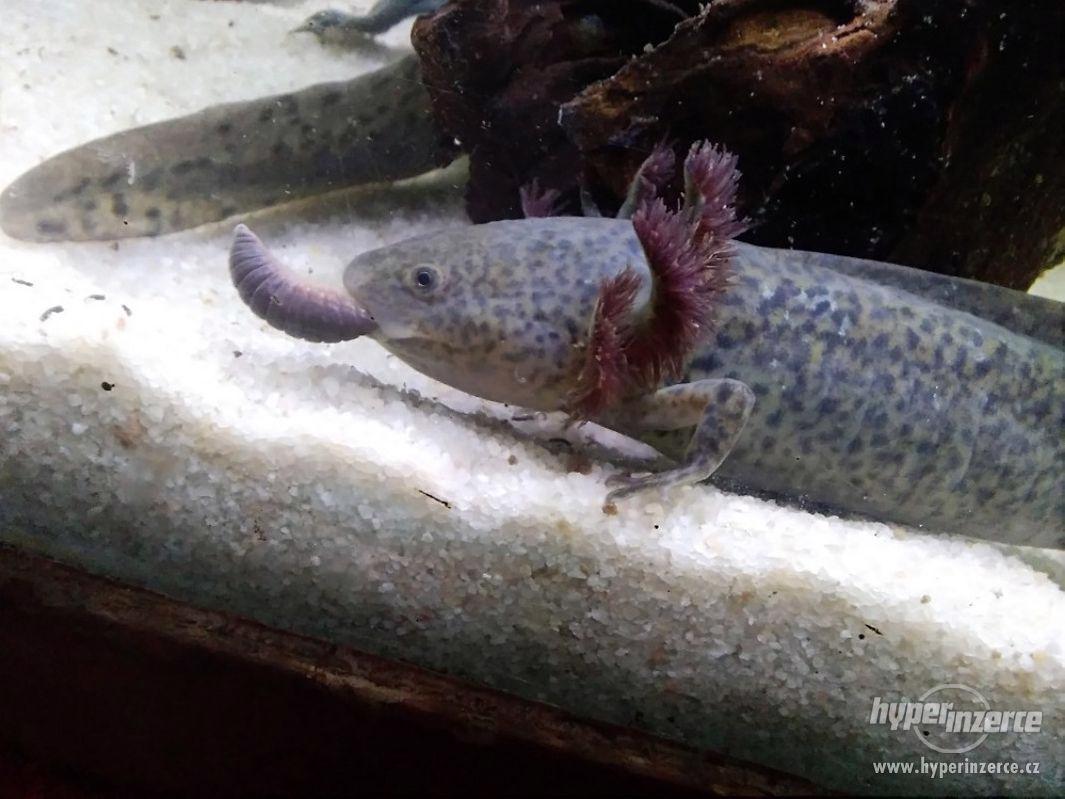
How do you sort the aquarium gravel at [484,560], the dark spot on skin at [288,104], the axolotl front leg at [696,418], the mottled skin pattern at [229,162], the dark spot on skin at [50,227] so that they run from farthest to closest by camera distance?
the dark spot on skin at [288,104], the mottled skin pattern at [229,162], the dark spot on skin at [50,227], the axolotl front leg at [696,418], the aquarium gravel at [484,560]

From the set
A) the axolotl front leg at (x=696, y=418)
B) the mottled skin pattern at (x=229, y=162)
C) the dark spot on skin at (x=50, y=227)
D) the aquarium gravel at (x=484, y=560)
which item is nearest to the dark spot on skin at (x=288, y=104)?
the mottled skin pattern at (x=229, y=162)

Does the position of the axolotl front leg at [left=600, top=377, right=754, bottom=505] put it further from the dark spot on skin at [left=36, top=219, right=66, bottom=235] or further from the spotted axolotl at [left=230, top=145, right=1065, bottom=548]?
the dark spot on skin at [left=36, top=219, right=66, bottom=235]

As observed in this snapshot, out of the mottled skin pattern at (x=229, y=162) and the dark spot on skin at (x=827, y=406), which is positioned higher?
the mottled skin pattern at (x=229, y=162)

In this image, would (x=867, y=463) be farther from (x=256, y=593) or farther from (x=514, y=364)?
(x=256, y=593)

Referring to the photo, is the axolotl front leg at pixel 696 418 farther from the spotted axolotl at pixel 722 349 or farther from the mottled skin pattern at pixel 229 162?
the mottled skin pattern at pixel 229 162

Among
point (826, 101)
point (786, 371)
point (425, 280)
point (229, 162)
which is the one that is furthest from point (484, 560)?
point (229, 162)

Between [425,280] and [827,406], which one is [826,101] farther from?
[425,280]

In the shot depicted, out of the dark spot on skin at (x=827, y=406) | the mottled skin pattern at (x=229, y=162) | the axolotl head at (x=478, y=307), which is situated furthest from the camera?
the mottled skin pattern at (x=229, y=162)

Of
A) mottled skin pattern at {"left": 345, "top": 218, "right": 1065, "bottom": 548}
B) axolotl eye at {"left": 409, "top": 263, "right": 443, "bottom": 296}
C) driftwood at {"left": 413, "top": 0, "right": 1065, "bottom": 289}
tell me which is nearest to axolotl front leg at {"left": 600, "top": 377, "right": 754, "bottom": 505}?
mottled skin pattern at {"left": 345, "top": 218, "right": 1065, "bottom": 548}
